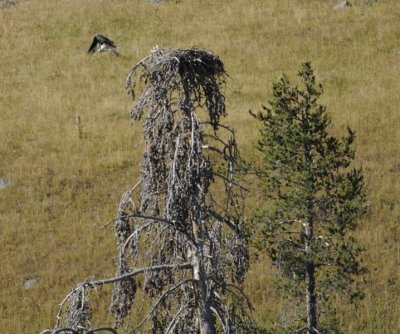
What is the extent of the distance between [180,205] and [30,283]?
13094 mm

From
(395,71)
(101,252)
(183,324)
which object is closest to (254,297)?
(101,252)

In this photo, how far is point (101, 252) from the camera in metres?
19.7

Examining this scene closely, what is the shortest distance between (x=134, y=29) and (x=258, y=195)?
68.1 ft

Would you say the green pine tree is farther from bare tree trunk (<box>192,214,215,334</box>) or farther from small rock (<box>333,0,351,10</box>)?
small rock (<box>333,0,351,10</box>)

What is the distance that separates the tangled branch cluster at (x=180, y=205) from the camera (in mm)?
6500

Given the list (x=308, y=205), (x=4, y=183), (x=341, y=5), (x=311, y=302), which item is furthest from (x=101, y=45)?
(x=311, y=302)

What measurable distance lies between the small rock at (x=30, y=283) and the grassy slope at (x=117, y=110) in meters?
0.15

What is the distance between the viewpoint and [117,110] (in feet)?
97.6

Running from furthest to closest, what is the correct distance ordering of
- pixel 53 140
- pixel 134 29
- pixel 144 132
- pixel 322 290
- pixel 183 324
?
pixel 134 29
pixel 53 140
pixel 322 290
pixel 183 324
pixel 144 132

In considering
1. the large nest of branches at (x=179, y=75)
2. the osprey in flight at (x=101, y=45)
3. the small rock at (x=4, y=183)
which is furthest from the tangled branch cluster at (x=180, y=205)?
the osprey in flight at (x=101, y=45)

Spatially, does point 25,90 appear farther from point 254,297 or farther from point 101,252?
point 254,297

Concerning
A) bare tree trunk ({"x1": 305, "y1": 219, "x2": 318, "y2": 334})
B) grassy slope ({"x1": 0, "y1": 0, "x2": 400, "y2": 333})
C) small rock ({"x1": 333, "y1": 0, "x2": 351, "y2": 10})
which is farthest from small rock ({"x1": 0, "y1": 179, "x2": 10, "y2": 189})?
small rock ({"x1": 333, "y1": 0, "x2": 351, "y2": 10})

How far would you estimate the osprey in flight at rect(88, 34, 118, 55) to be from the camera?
37125 mm

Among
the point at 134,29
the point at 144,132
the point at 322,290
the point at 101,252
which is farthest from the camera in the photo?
the point at 134,29
